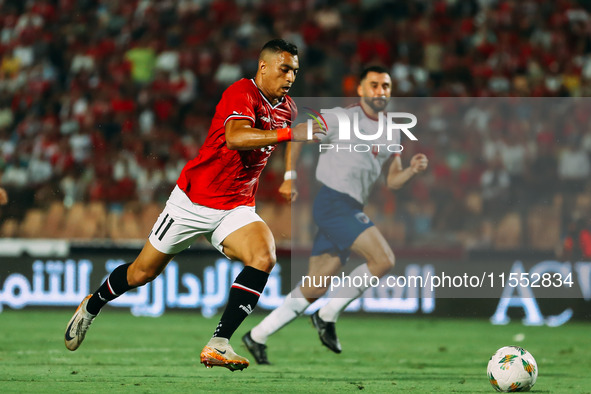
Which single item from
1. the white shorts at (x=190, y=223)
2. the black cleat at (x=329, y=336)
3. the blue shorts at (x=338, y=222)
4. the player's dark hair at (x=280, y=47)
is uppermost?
the player's dark hair at (x=280, y=47)

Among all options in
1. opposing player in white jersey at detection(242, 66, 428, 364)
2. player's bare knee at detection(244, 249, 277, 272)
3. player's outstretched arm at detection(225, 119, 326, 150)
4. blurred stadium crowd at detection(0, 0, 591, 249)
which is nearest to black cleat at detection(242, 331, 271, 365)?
opposing player in white jersey at detection(242, 66, 428, 364)

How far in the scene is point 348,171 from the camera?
8727 mm

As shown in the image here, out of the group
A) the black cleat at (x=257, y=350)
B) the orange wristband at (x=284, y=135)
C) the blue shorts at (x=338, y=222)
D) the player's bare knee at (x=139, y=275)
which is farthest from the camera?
the blue shorts at (x=338, y=222)

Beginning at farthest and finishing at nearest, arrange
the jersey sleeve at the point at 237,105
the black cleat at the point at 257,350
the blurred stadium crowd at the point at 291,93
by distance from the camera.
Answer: the blurred stadium crowd at the point at 291,93, the black cleat at the point at 257,350, the jersey sleeve at the point at 237,105

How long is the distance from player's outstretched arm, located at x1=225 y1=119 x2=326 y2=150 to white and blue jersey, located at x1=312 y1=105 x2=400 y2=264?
266cm

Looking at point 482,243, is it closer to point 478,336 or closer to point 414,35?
point 478,336

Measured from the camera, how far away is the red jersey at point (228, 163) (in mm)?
6277

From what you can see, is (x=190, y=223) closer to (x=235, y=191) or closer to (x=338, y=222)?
(x=235, y=191)

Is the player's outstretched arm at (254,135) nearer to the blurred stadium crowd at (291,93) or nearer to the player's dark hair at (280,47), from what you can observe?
the player's dark hair at (280,47)

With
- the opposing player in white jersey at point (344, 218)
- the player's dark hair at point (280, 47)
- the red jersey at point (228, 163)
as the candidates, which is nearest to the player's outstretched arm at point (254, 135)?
the red jersey at point (228, 163)

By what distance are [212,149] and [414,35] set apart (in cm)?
1165

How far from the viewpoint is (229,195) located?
6.44 m

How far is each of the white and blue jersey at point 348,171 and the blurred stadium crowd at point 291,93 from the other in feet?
7.64

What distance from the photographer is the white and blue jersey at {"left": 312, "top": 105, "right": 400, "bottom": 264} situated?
28.2 ft
